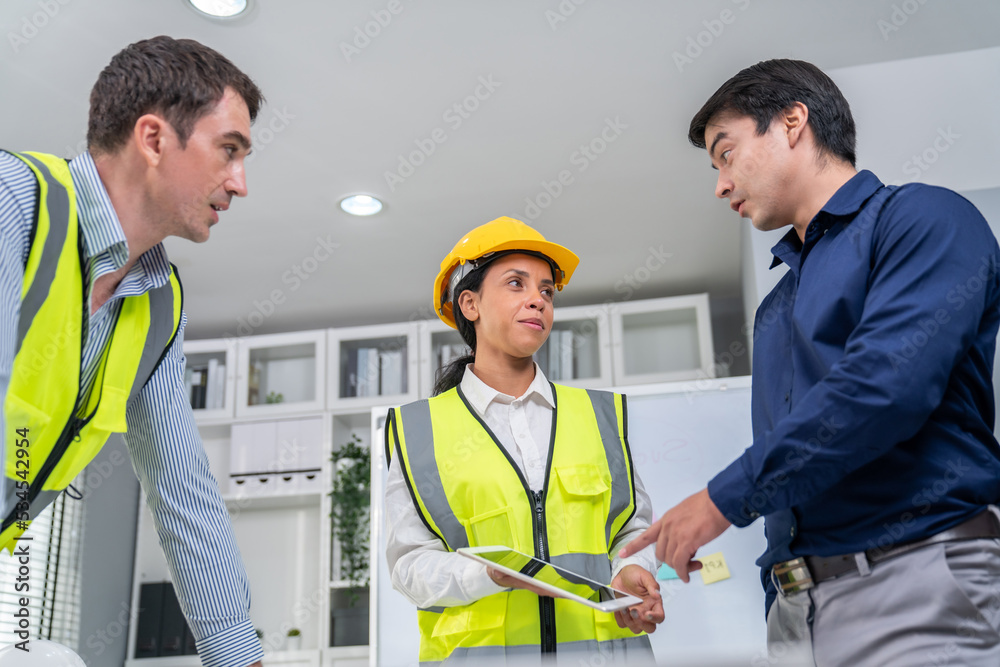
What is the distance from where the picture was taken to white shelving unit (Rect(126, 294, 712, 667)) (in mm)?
4582

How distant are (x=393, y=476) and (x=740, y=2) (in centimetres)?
197

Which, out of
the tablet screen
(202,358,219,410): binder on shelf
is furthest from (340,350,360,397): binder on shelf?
the tablet screen

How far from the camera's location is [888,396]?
1.07 meters

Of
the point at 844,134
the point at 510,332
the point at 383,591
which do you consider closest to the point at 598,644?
the point at 510,332

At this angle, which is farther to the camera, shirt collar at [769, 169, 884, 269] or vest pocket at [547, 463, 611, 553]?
vest pocket at [547, 463, 611, 553]

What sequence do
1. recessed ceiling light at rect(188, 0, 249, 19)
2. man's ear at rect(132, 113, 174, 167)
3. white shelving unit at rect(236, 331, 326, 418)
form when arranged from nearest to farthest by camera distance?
1. man's ear at rect(132, 113, 174, 167)
2. recessed ceiling light at rect(188, 0, 249, 19)
3. white shelving unit at rect(236, 331, 326, 418)

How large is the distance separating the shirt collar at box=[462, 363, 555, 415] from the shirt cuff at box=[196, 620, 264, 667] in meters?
0.73

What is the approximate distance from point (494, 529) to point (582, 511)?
0.60ft

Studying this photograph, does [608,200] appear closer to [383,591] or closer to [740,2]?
[740,2]

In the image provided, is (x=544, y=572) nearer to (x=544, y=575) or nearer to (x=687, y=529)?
(x=544, y=575)

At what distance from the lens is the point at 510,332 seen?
74.6 inches

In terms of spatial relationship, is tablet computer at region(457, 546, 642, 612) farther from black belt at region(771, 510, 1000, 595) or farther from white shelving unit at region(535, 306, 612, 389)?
white shelving unit at region(535, 306, 612, 389)

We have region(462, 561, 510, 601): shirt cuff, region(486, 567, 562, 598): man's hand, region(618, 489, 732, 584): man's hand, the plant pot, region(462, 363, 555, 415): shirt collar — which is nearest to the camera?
region(618, 489, 732, 584): man's hand

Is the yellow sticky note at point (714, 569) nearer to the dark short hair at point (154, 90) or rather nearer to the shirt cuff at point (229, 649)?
the shirt cuff at point (229, 649)
